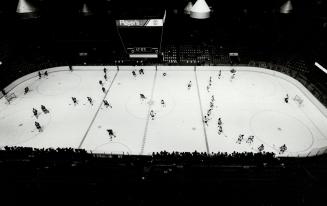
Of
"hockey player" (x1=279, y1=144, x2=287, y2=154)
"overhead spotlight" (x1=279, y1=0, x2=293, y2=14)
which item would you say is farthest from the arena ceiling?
"hockey player" (x1=279, y1=144, x2=287, y2=154)

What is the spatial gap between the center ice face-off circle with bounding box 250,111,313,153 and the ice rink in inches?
2.0

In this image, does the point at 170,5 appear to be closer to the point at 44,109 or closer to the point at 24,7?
the point at 24,7

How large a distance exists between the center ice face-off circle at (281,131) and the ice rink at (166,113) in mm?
51

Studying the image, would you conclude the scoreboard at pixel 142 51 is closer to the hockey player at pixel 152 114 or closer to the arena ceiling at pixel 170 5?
the arena ceiling at pixel 170 5

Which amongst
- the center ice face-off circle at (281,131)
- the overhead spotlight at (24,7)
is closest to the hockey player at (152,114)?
the center ice face-off circle at (281,131)

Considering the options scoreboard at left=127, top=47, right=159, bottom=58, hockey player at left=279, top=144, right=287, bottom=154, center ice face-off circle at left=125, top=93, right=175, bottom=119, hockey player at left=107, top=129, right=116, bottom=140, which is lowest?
hockey player at left=279, top=144, right=287, bottom=154

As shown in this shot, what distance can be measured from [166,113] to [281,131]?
21.7 feet

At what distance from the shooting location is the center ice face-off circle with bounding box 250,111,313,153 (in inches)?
464

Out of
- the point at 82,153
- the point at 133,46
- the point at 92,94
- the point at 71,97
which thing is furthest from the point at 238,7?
the point at 82,153

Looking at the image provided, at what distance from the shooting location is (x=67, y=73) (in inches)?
746

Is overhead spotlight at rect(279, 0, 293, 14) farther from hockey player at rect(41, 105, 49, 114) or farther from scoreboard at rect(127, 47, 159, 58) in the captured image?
hockey player at rect(41, 105, 49, 114)

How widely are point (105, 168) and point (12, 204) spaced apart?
337 cm

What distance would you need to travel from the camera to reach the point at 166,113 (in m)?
14.1

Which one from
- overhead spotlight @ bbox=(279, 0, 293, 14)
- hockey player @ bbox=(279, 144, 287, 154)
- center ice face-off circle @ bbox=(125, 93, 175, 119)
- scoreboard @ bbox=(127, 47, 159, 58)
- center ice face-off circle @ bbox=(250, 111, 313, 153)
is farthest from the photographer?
scoreboard @ bbox=(127, 47, 159, 58)
